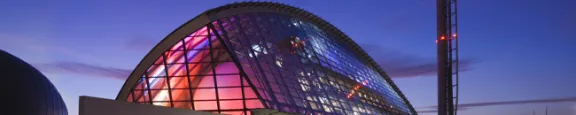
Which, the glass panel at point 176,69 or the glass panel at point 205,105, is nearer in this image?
the glass panel at point 205,105

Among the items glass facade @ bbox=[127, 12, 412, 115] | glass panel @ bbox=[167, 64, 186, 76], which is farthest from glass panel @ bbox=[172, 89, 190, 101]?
glass panel @ bbox=[167, 64, 186, 76]

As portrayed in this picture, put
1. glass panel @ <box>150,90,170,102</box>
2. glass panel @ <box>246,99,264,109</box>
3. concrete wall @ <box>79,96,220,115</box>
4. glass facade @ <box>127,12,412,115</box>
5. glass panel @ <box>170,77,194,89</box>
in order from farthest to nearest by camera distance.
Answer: glass panel @ <box>150,90,170,102</box>
glass panel @ <box>170,77,194,89</box>
glass facade @ <box>127,12,412,115</box>
glass panel @ <box>246,99,264,109</box>
concrete wall @ <box>79,96,220,115</box>

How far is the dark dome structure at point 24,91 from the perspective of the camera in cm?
1973

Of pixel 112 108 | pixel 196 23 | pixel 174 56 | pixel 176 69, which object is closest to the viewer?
pixel 112 108

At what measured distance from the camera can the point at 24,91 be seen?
20609mm

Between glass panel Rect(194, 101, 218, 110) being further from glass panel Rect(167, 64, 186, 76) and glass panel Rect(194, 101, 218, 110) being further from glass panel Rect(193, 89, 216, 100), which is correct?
glass panel Rect(167, 64, 186, 76)

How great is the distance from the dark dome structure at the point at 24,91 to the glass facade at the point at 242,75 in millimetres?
9488

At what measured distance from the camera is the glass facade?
99.3 feet

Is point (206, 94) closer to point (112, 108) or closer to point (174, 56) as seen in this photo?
point (174, 56)

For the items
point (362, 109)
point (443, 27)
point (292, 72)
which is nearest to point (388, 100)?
point (362, 109)

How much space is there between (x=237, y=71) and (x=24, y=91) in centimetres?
1236

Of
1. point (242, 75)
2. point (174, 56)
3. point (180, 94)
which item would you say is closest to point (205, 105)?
point (180, 94)

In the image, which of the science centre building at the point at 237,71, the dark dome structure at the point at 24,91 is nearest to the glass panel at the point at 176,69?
the science centre building at the point at 237,71

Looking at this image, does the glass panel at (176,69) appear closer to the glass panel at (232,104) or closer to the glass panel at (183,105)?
the glass panel at (183,105)
